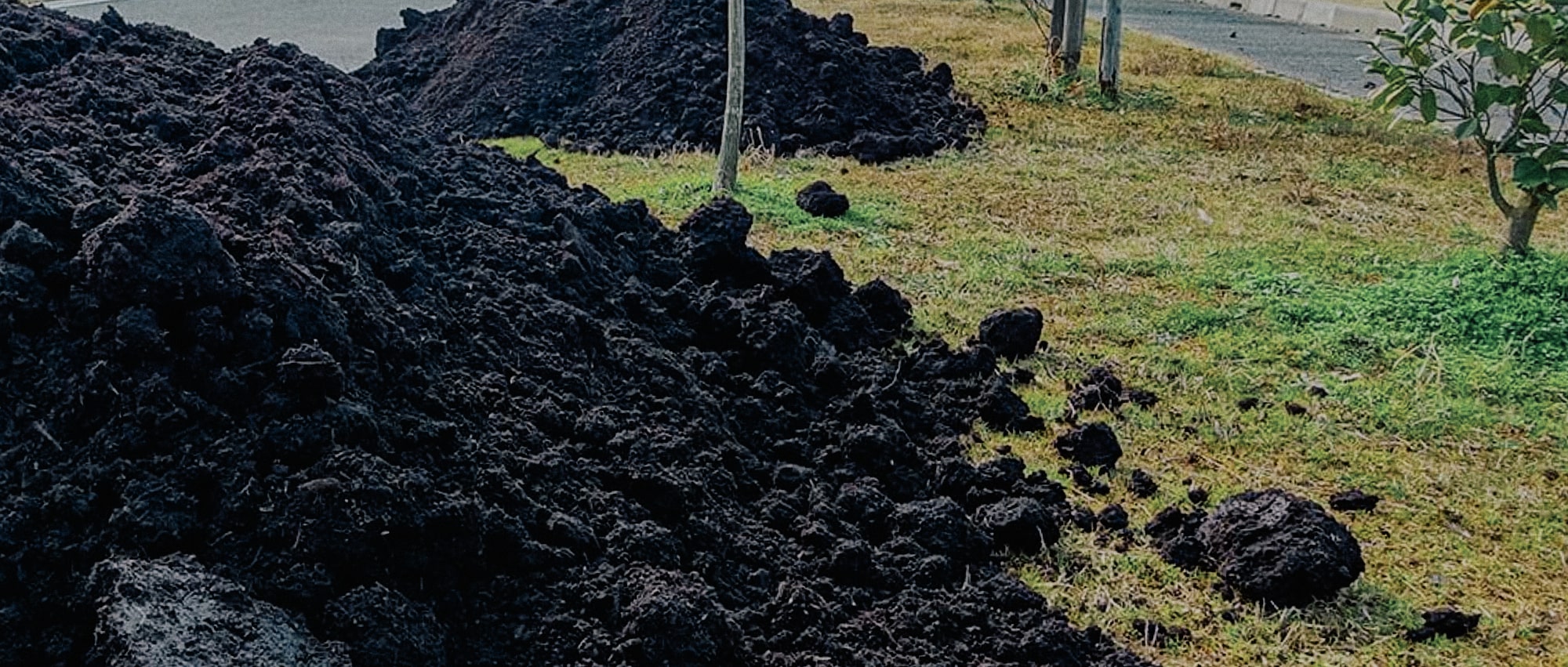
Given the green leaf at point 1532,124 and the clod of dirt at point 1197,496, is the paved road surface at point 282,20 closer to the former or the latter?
the green leaf at point 1532,124

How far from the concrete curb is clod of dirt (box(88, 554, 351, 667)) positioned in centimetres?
1624

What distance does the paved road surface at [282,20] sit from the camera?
1447cm

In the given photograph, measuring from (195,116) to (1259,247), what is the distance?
4.98 m

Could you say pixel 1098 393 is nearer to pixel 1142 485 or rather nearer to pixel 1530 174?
pixel 1142 485

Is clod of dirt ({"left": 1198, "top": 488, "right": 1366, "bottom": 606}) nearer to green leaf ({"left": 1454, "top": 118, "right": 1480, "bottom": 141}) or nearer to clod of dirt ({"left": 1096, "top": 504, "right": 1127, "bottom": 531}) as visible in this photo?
clod of dirt ({"left": 1096, "top": 504, "right": 1127, "bottom": 531})

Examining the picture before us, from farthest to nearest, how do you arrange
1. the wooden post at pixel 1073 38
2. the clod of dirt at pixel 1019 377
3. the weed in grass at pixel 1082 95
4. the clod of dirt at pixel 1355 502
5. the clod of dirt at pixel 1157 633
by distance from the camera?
the wooden post at pixel 1073 38
the weed in grass at pixel 1082 95
the clod of dirt at pixel 1019 377
the clod of dirt at pixel 1355 502
the clod of dirt at pixel 1157 633

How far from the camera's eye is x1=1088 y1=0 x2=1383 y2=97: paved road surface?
13633 mm

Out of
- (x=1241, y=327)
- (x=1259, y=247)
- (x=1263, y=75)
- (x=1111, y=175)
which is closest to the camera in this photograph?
(x=1241, y=327)

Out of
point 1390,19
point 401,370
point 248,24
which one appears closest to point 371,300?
point 401,370

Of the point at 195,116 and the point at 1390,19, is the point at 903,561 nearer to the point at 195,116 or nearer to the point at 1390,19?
the point at 195,116

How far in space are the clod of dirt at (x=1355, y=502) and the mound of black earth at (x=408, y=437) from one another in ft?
3.14

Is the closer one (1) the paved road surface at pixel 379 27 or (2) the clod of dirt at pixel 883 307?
(2) the clod of dirt at pixel 883 307

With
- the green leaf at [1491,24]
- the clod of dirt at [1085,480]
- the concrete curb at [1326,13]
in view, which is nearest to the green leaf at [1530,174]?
the green leaf at [1491,24]

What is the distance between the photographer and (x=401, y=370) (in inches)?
140
